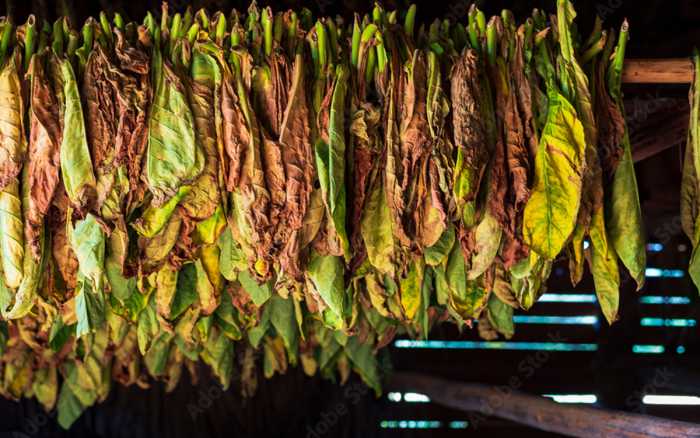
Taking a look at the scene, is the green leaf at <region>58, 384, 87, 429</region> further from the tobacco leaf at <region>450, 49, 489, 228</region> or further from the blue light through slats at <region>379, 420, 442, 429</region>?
the tobacco leaf at <region>450, 49, 489, 228</region>

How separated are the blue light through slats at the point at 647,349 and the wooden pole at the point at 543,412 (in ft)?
2.92

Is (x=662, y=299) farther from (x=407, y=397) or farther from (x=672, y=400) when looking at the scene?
(x=407, y=397)

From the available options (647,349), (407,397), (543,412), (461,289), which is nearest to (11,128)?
(461,289)

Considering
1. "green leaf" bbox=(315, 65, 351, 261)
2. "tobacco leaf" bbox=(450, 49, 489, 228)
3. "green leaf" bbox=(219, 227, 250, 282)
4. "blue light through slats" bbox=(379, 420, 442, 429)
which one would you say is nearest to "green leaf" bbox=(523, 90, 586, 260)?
"tobacco leaf" bbox=(450, 49, 489, 228)

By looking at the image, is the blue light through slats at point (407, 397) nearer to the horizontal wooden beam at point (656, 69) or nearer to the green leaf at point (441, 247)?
the green leaf at point (441, 247)

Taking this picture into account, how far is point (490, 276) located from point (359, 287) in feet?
1.45

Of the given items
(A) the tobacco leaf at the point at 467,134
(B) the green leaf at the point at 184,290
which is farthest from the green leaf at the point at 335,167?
(B) the green leaf at the point at 184,290

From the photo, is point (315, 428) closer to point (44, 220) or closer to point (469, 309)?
point (469, 309)

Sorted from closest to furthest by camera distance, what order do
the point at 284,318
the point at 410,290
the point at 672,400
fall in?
the point at 410,290 < the point at 284,318 < the point at 672,400

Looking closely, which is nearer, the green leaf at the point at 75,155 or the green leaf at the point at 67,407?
the green leaf at the point at 75,155

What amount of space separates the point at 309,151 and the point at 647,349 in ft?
9.73

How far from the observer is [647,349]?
4.02 metres

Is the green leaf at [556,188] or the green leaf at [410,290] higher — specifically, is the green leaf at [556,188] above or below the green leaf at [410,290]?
above

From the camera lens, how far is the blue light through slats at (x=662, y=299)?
4025mm
